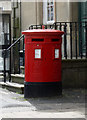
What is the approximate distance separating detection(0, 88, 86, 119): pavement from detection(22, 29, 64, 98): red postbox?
0.82ft

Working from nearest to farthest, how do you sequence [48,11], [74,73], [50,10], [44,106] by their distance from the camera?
1. [44,106]
2. [74,73]
3. [50,10]
4. [48,11]

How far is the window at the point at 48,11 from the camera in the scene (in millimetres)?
14141

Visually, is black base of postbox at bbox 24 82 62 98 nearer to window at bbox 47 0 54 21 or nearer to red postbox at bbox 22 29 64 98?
red postbox at bbox 22 29 64 98

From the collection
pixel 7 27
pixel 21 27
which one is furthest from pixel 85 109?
pixel 7 27

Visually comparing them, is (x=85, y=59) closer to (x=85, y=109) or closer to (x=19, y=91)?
(x=19, y=91)

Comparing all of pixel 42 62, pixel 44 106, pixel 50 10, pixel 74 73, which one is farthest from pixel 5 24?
pixel 44 106

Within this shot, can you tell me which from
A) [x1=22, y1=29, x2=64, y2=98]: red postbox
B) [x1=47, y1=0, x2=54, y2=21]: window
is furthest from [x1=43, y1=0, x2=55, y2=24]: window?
[x1=22, y1=29, x2=64, y2=98]: red postbox

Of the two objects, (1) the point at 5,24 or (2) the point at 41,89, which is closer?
(2) the point at 41,89

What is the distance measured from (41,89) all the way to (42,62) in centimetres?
65

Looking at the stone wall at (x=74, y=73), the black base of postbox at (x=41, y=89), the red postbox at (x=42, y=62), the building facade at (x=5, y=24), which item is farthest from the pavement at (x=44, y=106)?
the building facade at (x=5, y=24)

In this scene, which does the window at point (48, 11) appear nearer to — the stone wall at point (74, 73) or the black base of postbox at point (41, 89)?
the stone wall at point (74, 73)

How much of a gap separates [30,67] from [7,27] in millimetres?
9469

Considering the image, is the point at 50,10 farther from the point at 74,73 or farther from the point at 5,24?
the point at 5,24

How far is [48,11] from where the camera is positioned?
14.4 metres
